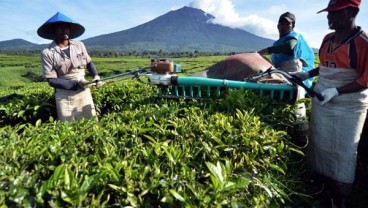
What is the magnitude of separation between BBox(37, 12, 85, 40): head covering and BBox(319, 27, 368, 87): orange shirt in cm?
356

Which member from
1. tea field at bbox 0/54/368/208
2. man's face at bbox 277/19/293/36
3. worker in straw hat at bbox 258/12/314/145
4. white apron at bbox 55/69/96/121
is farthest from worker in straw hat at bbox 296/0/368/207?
white apron at bbox 55/69/96/121

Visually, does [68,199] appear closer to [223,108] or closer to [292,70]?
[223,108]

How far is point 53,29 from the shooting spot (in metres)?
5.21


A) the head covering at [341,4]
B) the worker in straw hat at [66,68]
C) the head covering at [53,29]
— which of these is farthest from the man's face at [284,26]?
the head covering at [53,29]

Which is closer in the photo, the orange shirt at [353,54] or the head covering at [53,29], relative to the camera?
the orange shirt at [353,54]

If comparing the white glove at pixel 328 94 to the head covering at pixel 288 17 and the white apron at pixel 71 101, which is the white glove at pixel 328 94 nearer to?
the head covering at pixel 288 17

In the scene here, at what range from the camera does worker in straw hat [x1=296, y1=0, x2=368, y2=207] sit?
3.23 meters

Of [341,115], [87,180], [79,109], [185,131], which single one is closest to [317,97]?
[341,115]

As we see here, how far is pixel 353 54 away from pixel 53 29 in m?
A: 4.09

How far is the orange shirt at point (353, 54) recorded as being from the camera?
314 cm

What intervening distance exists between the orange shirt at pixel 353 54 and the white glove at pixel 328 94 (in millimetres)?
233

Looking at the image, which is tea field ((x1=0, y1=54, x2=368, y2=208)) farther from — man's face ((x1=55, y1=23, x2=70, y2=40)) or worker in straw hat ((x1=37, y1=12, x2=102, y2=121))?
man's face ((x1=55, y1=23, x2=70, y2=40))

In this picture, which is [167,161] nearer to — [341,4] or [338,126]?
[338,126]

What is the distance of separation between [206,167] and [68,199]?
999 millimetres
